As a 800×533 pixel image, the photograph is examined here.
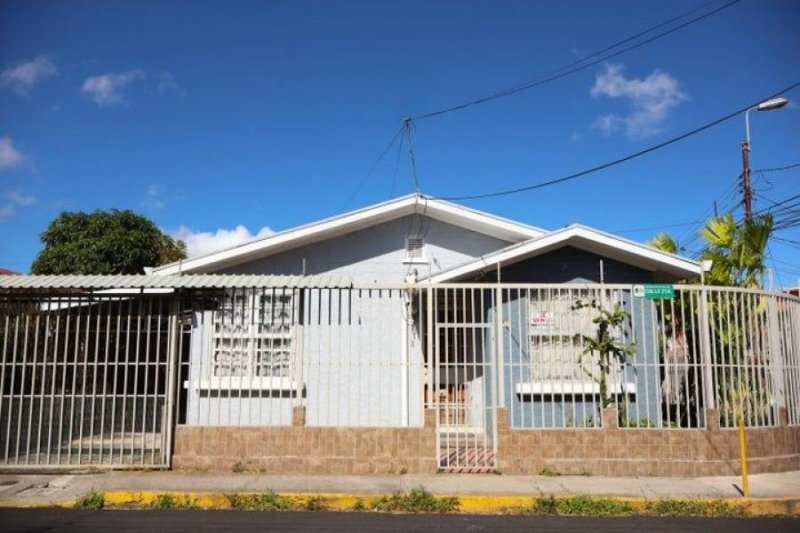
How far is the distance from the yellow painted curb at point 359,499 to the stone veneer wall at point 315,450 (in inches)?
48.2

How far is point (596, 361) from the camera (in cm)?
1007

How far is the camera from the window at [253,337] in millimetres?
9633

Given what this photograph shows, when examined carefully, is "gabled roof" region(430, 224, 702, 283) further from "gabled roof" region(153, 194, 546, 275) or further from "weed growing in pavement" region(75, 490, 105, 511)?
"weed growing in pavement" region(75, 490, 105, 511)

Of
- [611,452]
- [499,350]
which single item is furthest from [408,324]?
[611,452]

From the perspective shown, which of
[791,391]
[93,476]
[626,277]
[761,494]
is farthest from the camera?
[626,277]

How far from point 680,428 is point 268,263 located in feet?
26.4

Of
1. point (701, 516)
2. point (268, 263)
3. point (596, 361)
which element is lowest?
point (701, 516)

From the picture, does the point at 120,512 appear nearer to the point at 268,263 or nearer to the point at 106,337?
the point at 106,337

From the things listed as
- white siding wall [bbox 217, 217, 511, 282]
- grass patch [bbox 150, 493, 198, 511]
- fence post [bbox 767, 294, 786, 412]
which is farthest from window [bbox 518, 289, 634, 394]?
grass patch [bbox 150, 493, 198, 511]

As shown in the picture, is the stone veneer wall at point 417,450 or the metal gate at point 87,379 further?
the metal gate at point 87,379

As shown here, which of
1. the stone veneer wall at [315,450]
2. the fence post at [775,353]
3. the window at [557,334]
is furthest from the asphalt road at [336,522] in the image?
the fence post at [775,353]

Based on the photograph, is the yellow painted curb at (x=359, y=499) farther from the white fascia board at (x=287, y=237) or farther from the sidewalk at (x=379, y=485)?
the white fascia board at (x=287, y=237)

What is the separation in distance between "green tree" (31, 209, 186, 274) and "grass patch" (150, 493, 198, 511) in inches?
478

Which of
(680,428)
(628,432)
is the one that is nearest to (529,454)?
(628,432)
